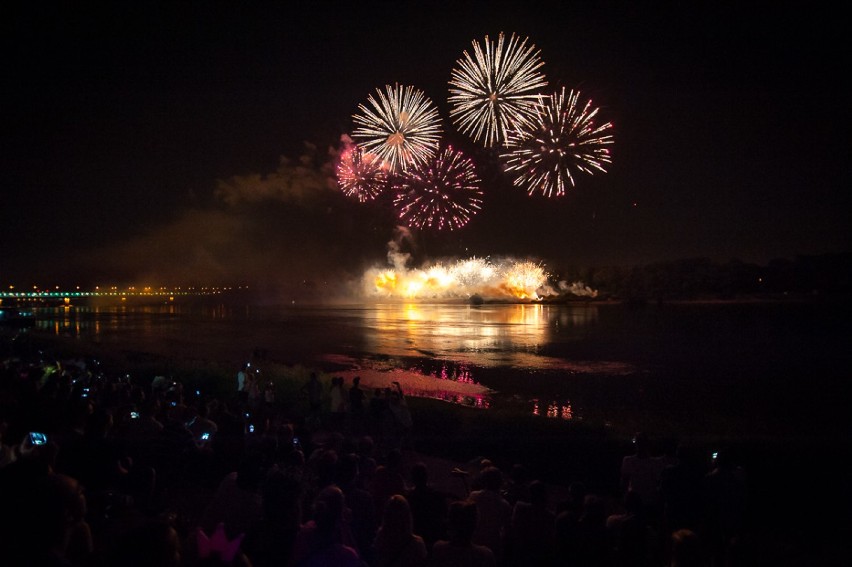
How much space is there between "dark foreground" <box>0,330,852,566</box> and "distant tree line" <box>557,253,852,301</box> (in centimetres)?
17772

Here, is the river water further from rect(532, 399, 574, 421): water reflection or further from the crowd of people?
the crowd of people

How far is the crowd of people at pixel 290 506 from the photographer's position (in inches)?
134

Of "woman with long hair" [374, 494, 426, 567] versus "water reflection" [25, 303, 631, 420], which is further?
"water reflection" [25, 303, 631, 420]

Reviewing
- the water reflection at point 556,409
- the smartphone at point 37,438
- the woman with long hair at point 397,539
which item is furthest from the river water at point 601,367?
the woman with long hair at point 397,539

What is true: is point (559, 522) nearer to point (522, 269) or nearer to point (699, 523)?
point (699, 523)

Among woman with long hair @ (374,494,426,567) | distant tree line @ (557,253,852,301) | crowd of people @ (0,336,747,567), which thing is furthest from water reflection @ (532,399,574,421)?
distant tree line @ (557,253,852,301)

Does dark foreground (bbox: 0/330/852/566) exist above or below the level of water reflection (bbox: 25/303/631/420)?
above

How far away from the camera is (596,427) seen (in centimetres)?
1455

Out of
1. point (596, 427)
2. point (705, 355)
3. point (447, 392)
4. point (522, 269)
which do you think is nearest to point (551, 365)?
point (447, 392)

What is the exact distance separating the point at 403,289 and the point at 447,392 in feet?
469

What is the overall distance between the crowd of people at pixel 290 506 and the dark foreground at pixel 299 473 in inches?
0.8

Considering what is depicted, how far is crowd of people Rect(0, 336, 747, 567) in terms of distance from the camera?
3.41m

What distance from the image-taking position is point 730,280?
7141 inches

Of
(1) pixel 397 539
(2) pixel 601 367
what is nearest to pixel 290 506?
(1) pixel 397 539
